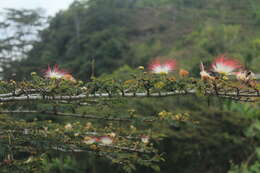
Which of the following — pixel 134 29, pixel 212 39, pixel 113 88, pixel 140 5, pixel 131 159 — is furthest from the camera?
pixel 140 5

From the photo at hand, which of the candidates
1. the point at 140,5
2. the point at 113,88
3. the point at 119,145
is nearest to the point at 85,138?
the point at 119,145

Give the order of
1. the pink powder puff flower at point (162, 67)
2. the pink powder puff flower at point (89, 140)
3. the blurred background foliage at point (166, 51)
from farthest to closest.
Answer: the blurred background foliage at point (166, 51) < the pink powder puff flower at point (89, 140) < the pink powder puff flower at point (162, 67)

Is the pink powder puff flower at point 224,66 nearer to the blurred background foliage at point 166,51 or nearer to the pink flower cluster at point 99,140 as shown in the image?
the blurred background foliage at point 166,51

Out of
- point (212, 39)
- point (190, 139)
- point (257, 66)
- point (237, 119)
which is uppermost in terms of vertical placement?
point (212, 39)

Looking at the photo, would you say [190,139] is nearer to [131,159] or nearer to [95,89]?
[131,159]

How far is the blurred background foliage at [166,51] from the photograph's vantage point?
287 inches

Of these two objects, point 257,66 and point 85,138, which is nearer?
point 85,138

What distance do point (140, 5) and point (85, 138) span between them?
97.3ft

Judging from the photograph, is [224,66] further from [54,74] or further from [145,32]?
[145,32]

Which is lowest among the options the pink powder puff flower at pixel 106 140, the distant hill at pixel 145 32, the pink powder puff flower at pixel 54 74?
the pink powder puff flower at pixel 106 140

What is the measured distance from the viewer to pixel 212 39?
18234mm

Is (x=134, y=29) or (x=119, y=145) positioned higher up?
(x=134, y=29)

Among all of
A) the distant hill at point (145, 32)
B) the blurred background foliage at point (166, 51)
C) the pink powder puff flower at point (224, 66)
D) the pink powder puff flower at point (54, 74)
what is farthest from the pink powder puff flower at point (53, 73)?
the distant hill at point (145, 32)

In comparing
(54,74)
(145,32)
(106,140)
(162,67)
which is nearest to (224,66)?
(162,67)
